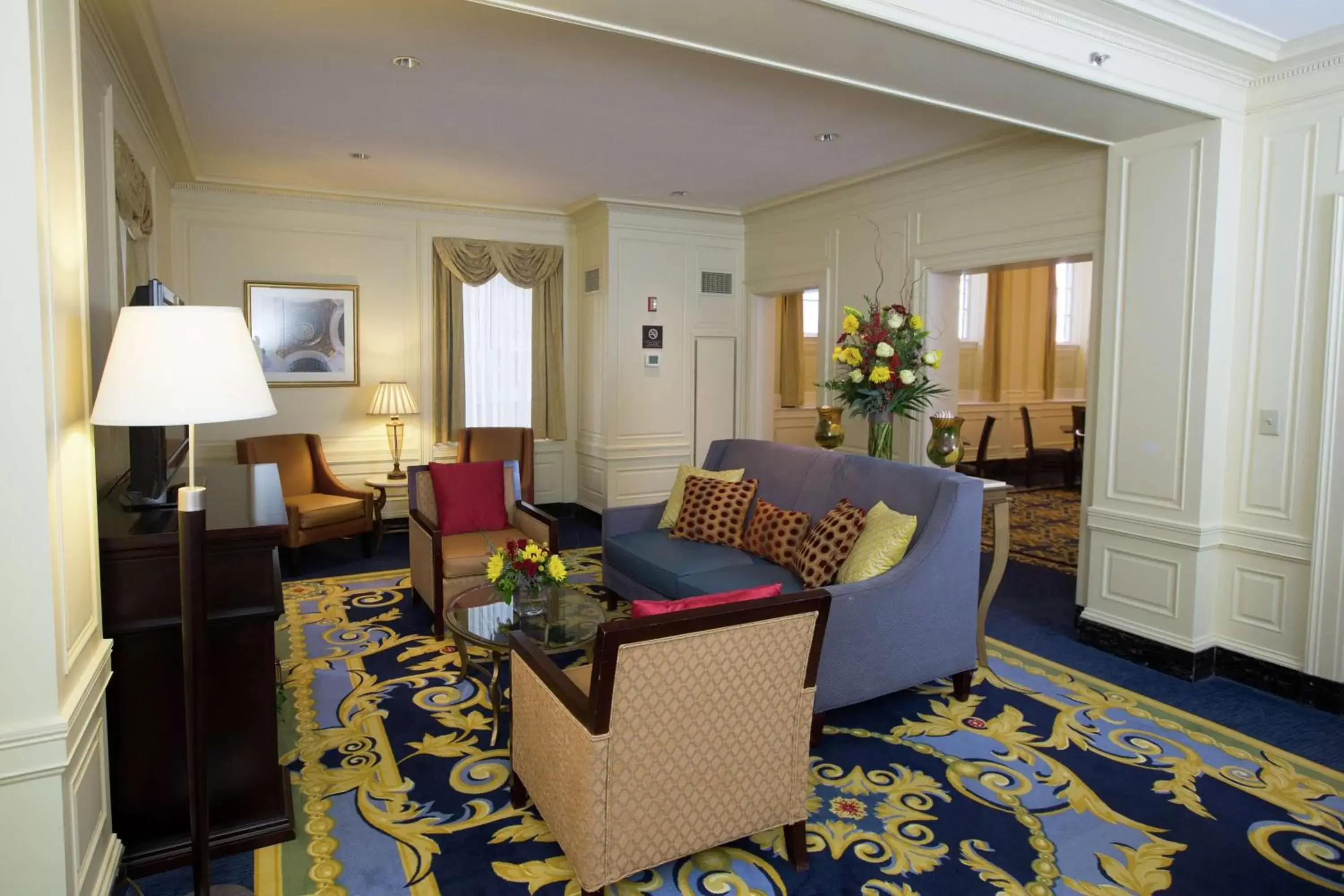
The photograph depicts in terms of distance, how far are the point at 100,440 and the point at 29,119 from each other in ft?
5.31

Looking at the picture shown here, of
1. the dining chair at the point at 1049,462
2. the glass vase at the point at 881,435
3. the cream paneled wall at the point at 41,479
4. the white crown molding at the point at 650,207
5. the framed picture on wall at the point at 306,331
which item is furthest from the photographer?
the dining chair at the point at 1049,462

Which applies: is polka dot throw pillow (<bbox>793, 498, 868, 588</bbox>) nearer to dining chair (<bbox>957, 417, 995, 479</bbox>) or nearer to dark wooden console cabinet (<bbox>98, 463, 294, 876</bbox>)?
dark wooden console cabinet (<bbox>98, 463, 294, 876</bbox>)

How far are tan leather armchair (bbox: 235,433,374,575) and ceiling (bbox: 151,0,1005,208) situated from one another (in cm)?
203

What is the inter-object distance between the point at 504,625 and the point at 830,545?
1.48m

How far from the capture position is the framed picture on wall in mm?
6594

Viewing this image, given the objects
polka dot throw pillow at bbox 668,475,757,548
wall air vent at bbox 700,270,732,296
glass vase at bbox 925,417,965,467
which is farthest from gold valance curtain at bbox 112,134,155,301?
wall air vent at bbox 700,270,732,296

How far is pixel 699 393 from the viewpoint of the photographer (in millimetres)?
7633

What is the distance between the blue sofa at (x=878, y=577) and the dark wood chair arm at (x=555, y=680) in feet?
3.92

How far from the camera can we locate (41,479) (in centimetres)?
169

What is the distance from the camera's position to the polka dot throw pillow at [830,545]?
3.65 meters

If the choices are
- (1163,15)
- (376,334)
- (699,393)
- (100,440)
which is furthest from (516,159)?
(1163,15)

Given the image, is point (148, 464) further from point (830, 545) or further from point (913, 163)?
point (913, 163)

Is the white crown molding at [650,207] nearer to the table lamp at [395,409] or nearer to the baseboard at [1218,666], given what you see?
the table lamp at [395,409]

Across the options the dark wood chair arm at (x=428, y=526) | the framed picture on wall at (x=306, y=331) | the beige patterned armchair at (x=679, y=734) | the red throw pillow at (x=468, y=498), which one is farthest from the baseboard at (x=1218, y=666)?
the framed picture on wall at (x=306, y=331)
